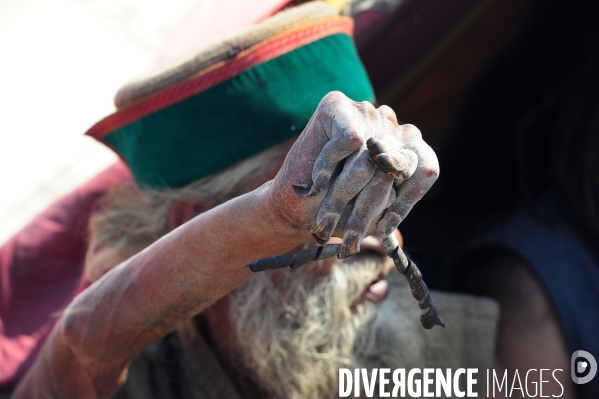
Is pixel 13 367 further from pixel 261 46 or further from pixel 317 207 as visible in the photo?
pixel 317 207

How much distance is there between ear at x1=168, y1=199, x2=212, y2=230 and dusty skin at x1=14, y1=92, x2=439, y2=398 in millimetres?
246

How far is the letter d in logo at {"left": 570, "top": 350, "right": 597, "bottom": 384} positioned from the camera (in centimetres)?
141

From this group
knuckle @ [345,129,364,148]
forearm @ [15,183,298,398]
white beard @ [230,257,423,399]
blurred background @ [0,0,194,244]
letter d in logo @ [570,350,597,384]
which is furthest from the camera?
blurred background @ [0,0,194,244]

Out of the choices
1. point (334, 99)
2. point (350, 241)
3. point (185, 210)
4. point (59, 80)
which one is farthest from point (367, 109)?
point (59, 80)

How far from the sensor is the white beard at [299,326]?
1170 millimetres

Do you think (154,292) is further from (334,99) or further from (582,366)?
(582,366)

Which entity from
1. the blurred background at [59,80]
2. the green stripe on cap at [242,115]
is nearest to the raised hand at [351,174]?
the green stripe on cap at [242,115]

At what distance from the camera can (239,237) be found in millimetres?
761

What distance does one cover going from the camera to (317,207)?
25.8 inches

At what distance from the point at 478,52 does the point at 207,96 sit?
1062 millimetres

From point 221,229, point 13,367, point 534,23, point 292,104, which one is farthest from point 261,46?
point 534,23

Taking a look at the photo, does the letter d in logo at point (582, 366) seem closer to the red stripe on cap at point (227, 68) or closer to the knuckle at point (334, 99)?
the red stripe on cap at point (227, 68)

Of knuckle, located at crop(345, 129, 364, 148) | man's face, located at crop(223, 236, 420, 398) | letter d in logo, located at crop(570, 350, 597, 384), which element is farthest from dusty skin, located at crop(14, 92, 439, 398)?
letter d in logo, located at crop(570, 350, 597, 384)

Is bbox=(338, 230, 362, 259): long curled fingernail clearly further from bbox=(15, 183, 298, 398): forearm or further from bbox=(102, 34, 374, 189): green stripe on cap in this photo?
bbox=(102, 34, 374, 189): green stripe on cap
